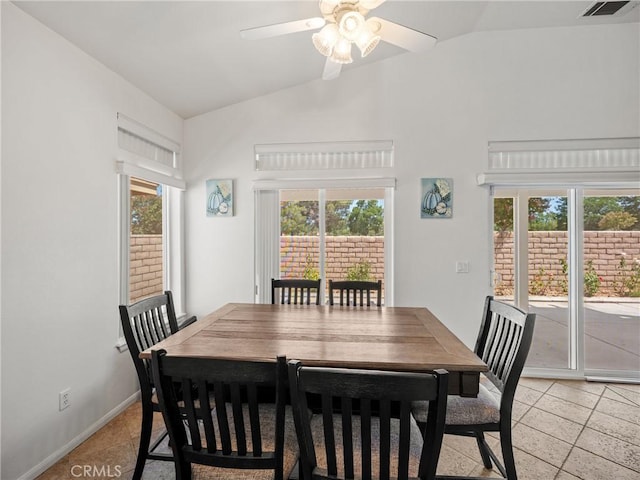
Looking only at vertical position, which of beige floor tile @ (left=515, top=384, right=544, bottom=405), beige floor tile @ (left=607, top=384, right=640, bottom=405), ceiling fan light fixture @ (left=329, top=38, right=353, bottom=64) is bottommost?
beige floor tile @ (left=607, top=384, right=640, bottom=405)

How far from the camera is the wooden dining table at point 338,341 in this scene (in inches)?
59.0

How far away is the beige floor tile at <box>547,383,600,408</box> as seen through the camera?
2.85 m

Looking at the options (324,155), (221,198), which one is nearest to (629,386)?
(324,155)

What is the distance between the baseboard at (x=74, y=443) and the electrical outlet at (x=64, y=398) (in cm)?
24

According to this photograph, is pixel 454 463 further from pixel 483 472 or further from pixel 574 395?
pixel 574 395

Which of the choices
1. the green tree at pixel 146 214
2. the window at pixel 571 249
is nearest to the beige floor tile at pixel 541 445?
the window at pixel 571 249

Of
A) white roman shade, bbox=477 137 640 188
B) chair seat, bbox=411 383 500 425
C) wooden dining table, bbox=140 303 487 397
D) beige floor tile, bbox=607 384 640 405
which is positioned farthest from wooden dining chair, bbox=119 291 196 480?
beige floor tile, bbox=607 384 640 405

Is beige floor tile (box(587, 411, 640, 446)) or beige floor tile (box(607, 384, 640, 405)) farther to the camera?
beige floor tile (box(607, 384, 640, 405))

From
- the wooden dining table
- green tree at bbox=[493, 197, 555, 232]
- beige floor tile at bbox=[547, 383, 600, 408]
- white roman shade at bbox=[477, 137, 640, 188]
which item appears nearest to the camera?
the wooden dining table

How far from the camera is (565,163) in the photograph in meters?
3.31

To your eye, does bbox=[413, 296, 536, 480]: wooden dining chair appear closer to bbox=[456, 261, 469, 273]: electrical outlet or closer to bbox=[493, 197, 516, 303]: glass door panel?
bbox=[456, 261, 469, 273]: electrical outlet

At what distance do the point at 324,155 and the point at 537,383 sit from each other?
290 centimetres

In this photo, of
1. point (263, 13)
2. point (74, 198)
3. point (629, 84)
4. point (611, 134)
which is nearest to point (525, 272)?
point (611, 134)

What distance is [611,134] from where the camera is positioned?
10.6ft
